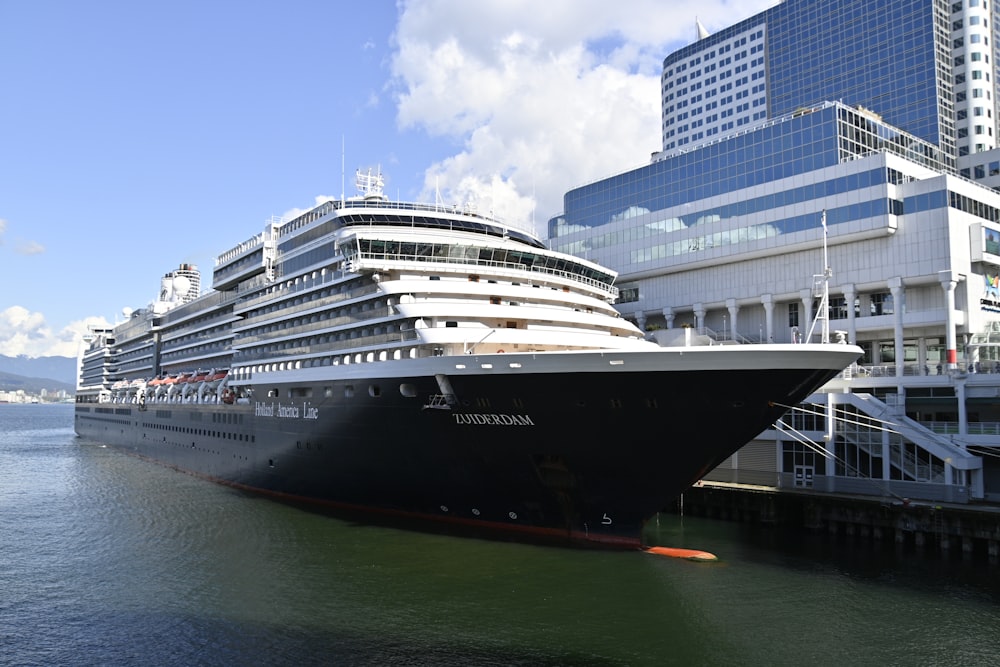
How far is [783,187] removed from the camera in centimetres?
3909

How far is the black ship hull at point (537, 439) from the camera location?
20.1 m

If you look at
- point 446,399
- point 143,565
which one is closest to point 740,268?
point 446,399

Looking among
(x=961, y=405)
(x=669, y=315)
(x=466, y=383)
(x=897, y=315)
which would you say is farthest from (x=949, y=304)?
(x=466, y=383)

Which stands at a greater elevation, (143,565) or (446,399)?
(446,399)

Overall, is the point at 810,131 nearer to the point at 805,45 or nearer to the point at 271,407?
the point at 271,407

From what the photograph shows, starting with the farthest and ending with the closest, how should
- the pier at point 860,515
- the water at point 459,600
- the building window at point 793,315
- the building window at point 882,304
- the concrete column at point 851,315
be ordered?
the building window at point 793,315
the building window at point 882,304
the concrete column at point 851,315
the pier at point 860,515
the water at point 459,600

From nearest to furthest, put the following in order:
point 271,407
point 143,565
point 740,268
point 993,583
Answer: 1. point 993,583
2. point 143,565
3. point 271,407
4. point 740,268

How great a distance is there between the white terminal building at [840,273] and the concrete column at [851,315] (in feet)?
0.24

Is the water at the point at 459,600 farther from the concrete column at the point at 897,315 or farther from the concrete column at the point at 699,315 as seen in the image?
the concrete column at the point at 699,315

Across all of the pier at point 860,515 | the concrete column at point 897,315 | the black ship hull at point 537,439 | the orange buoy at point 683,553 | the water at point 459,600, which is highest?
the concrete column at point 897,315

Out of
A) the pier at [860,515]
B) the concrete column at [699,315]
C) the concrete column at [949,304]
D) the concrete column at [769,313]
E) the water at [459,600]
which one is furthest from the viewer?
the concrete column at [699,315]

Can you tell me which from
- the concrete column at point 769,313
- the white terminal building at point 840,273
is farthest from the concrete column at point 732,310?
the concrete column at point 769,313

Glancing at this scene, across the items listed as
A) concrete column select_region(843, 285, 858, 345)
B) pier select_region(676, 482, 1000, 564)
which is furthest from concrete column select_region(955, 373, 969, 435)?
concrete column select_region(843, 285, 858, 345)

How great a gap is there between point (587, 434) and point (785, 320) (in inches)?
934
